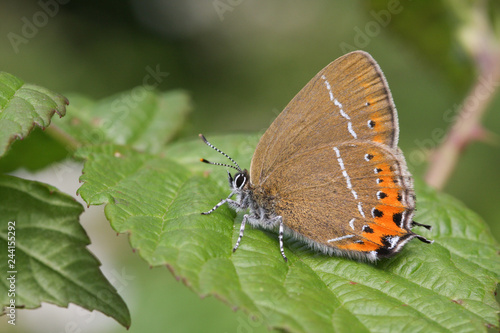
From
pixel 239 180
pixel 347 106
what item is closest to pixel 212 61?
pixel 239 180

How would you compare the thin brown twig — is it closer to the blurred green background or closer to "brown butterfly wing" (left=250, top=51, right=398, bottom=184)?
"brown butterfly wing" (left=250, top=51, right=398, bottom=184)

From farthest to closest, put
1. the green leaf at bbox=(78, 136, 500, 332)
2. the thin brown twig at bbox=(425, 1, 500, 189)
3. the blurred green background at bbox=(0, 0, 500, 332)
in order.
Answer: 1. the blurred green background at bbox=(0, 0, 500, 332)
2. the thin brown twig at bbox=(425, 1, 500, 189)
3. the green leaf at bbox=(78, 136, 500, 332)

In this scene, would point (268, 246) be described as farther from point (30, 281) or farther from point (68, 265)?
point (30, 281)

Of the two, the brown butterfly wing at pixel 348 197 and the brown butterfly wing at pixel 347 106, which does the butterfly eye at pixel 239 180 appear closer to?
the brown butterfly wing at pixel 348 197

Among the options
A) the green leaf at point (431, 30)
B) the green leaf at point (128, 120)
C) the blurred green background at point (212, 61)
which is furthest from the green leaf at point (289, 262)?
the blurred green background at point (212, 61)

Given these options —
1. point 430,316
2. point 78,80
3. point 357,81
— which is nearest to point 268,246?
point 430,316

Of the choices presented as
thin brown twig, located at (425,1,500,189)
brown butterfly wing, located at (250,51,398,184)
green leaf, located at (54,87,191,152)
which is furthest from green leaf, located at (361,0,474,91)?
green leaf, located at (54,87,191,152)

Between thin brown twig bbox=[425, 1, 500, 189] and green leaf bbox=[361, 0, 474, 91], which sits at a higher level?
green leaf bbox=[361, 0, 474, 91]
